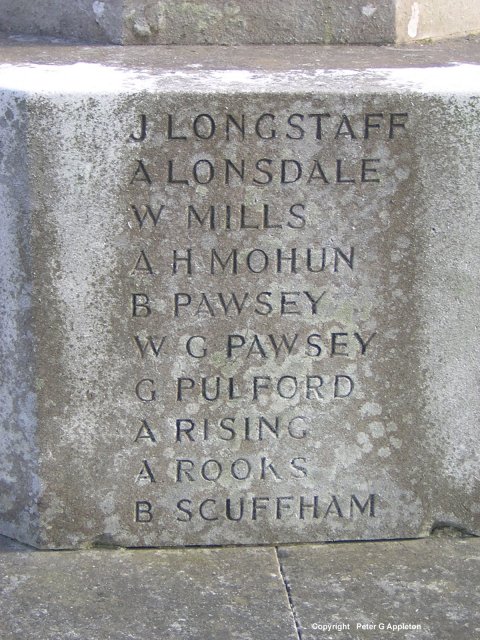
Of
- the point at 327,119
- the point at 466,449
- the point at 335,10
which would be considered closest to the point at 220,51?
the point at 335,10

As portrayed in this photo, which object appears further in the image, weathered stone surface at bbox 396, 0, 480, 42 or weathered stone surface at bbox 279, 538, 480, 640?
weathered stone surface at bbox 396, 0, 480, 42

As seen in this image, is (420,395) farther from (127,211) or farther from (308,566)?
(127,211)

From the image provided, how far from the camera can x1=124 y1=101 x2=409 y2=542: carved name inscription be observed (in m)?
2.91

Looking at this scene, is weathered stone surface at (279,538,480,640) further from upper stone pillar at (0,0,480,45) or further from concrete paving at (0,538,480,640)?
upper stone pillar at (0,0,480,45)

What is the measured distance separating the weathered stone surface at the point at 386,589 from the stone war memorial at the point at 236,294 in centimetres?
7

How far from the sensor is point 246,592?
293 centimetres

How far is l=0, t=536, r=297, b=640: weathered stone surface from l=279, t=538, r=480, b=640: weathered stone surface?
0.25 ft

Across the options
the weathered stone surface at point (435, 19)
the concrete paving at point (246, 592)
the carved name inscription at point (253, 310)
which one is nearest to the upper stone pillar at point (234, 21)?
the weathered stone surface at point (435, 19)

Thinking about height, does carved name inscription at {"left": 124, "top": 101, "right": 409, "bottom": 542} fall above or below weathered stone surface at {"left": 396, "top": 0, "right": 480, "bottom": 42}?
below

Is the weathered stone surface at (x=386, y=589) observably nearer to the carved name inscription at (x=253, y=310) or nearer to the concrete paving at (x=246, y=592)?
the concrete paving at (x=246, y=592)

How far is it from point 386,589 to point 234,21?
1.67 metres

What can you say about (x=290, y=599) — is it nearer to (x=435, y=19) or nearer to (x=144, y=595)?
(x=144, y=595)

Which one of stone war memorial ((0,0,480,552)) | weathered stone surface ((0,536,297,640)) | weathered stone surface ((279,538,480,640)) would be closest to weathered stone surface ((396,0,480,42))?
stone war memorial ((0,0,480,552))

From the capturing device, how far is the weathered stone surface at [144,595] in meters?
2.77
